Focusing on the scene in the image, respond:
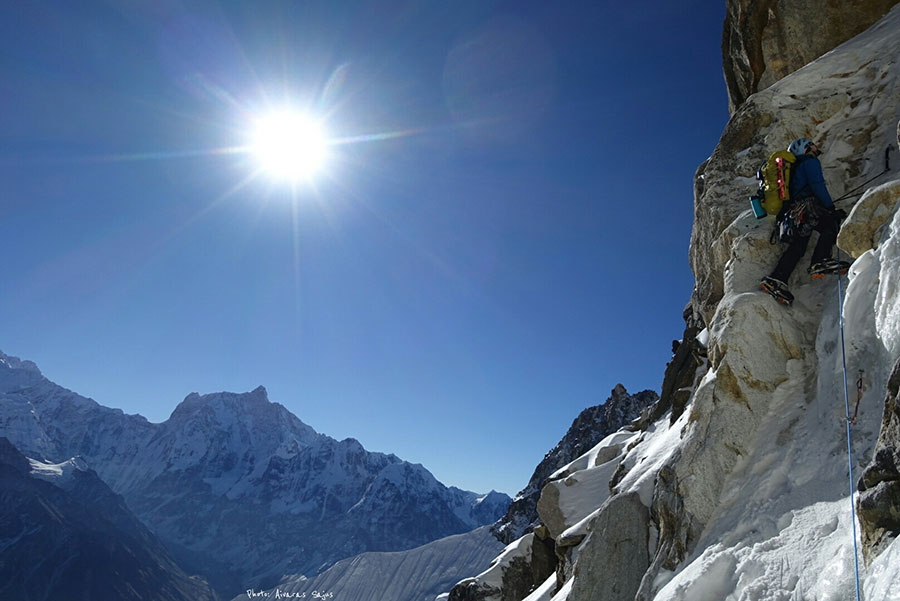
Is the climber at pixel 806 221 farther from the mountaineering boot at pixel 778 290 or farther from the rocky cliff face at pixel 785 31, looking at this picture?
the rocky cliff face at pixel 785 31

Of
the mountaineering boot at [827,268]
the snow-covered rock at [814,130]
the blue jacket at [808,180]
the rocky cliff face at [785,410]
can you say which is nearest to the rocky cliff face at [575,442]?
the snow-covered rock at [814,130]

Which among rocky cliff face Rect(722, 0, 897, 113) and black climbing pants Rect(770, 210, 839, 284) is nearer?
black climbing pants Rect(770, 210, 839, 284)

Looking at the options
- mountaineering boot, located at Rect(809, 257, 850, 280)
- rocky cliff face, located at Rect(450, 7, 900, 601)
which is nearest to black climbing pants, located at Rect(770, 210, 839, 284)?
mountaineering boot, located at Rect(809, 257, 850, 280)

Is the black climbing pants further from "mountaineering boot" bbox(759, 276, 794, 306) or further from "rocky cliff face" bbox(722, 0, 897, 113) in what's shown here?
"rocky cliff face" bbox(722, 0, 897, 113)

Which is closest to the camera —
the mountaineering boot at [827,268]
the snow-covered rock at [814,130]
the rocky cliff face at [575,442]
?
the mountaineering boot at [827,268]

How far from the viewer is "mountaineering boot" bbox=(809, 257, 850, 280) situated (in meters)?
9.20

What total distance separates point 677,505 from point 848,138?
936cm

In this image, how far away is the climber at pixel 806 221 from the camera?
9.67 meters

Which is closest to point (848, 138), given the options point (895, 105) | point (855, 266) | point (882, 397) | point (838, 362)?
point (895, 105)

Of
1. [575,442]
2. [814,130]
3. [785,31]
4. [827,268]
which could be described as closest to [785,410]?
[827,268]

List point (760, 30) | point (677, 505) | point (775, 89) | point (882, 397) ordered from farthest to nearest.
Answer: point (760, 30) → point (775, 89) → point (677, 505) → point (882, 397)

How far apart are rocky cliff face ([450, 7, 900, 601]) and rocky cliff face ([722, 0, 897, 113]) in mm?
1625

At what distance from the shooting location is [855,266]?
326 inches

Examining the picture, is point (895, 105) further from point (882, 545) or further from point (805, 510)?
point (882, 545)
